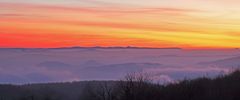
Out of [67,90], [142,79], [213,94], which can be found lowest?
[213,94]

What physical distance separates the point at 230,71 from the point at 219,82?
2.82m

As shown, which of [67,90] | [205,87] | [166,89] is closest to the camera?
[205,87]

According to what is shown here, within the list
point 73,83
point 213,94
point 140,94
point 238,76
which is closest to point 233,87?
point 213,94

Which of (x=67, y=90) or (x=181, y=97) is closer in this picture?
(x=181, y=97)

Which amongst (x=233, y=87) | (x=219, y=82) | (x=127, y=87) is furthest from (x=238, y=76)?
(x=127, y=87)

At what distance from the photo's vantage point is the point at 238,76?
27.4 meters

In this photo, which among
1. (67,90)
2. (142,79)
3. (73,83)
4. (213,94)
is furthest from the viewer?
(73,83)

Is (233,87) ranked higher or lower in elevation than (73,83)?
lower

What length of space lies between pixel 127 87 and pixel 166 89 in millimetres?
2050

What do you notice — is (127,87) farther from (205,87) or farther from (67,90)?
(67,90)

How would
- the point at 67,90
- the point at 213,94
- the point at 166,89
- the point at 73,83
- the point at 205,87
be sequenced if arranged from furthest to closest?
the point at 73,83, the point at 67,90, the point at 166,89, the point at 205,87, the point at 213,94

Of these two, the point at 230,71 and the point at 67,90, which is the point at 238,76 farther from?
the point at 67,90

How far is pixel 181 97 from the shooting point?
85.7 feet

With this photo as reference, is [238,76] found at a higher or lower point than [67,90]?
lower
